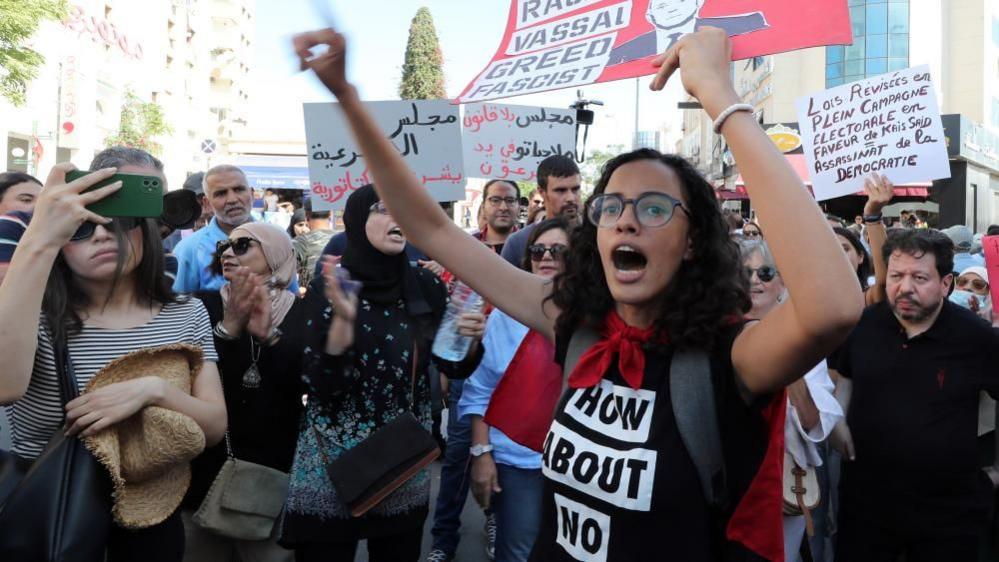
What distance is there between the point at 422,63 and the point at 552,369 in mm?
49603

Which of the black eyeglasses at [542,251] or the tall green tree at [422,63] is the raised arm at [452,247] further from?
the tall green tree at [422,63]

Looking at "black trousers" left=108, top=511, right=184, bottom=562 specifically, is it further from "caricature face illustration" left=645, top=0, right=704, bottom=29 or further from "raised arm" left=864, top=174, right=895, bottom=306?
"raised arm" left=864, top=174, right=895, bottom=306

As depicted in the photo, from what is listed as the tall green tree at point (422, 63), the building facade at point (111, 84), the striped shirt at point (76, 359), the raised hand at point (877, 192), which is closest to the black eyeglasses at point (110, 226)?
the striped shirt at point (76, 359)

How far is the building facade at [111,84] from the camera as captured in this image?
25703 millimetres

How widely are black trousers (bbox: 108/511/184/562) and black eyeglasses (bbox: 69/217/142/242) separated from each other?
0.87 metres

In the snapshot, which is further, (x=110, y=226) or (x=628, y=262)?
(x=110, y=226)

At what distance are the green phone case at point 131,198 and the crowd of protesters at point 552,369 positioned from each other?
→ 0.19 ft

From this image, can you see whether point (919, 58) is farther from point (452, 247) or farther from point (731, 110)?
point (731, 110)

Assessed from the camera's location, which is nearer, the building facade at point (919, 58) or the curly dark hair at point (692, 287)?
the curly dark hair at point (692, 287)

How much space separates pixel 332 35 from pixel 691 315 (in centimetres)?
101

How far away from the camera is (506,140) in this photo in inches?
332

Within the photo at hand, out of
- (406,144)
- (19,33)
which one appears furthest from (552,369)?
(19,33)

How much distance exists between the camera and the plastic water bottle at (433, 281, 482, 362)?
2.80m

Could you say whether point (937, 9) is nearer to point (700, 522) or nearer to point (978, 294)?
point (978, 294)
